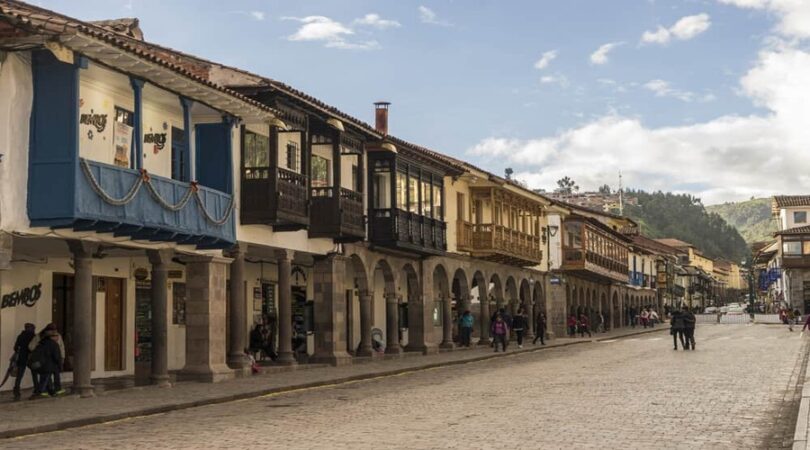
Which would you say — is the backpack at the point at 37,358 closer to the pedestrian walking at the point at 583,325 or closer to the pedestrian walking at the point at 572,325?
the pedestrian walking at the point at 572,325

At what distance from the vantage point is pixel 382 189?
112 ft

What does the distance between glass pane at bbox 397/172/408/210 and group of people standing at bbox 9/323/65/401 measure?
52.8ft

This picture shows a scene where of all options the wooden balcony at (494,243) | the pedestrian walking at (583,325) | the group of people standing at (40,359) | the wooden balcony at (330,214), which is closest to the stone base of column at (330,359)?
the wooden balcony at (330,214)

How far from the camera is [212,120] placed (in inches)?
920

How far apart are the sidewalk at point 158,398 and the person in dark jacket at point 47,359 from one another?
708 millimetres

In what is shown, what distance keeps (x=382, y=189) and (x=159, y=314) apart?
1334 centimetres

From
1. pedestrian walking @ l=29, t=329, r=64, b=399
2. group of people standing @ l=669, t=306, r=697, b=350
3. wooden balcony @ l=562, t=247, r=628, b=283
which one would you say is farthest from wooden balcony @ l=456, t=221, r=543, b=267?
pedestrian walking @ l=29, t=329, r=64, b=399

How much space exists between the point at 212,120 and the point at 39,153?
21.1 feet

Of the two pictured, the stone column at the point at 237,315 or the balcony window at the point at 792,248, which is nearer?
the stone column at the point at 237,315

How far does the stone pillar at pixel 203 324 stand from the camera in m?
23.0

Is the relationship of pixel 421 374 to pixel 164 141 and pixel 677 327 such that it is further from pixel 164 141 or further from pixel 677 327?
pixel 677 327

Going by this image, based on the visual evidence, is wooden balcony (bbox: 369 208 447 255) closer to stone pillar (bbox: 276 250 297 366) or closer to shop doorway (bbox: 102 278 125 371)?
stone pillar (bbox: 276 250 297 366)

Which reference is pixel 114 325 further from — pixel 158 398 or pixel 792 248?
pixel 792 248

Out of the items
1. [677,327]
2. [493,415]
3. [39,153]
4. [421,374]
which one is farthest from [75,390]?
[677,327]
